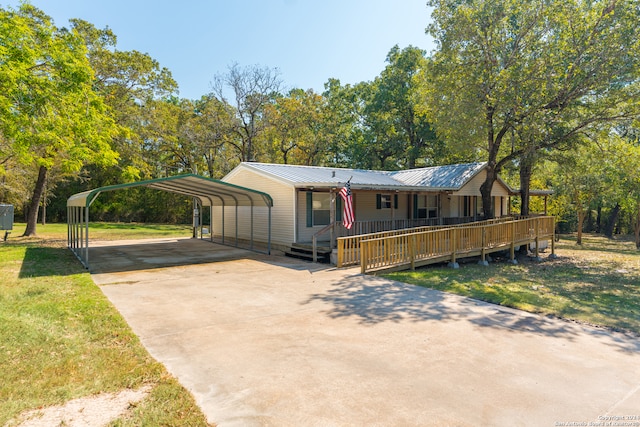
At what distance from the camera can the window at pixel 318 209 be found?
1412 cm

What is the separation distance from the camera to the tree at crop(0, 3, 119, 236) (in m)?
9.74

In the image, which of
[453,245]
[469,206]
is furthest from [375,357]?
[469,206]

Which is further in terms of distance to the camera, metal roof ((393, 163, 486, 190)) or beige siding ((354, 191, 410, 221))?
metal roof ((393, 163, 486, 190))

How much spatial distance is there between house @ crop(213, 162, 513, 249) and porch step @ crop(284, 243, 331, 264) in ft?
1.39

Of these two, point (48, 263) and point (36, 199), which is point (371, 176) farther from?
point (36, 199)

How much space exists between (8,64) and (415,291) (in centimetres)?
1150

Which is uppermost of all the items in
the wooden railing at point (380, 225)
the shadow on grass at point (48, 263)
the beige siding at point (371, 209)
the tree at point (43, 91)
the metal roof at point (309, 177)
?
the tree at point (43, 91)

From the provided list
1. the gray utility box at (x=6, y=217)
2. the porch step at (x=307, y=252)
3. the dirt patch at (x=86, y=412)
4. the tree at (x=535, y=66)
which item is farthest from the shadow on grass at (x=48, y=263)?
the tree at (x=535, y=66)

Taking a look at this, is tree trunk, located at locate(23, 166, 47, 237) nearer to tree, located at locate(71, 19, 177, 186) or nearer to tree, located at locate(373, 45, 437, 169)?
tree, located at locate(71, 19, 177, 186)

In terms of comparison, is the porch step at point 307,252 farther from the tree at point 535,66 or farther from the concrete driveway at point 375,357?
the tree at point 535,66

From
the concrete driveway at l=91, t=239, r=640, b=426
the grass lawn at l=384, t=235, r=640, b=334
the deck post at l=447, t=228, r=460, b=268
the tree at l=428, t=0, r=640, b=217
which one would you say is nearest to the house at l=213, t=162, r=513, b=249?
the deck post at l=447, t=228, r=460, b=268

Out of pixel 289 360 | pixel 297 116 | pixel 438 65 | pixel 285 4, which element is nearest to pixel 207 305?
pixel 289 360

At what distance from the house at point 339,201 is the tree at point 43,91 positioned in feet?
20.9

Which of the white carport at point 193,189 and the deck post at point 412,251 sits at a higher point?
the white carport at point 193,189
